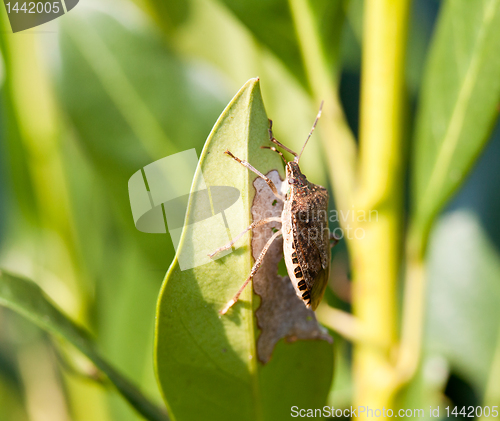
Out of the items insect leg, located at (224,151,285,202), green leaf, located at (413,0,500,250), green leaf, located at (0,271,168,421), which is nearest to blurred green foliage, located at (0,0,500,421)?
green leaf, located at (413,0,500,250)

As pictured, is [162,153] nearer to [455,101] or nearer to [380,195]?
[380,195]

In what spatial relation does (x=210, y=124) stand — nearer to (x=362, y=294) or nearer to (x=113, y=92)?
(x=113, y=92)

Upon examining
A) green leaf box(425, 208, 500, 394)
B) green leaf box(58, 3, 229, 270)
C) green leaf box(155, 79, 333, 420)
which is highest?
green leaf box(58, 3, 229, 270)

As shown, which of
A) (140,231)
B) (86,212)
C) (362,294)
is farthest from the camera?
(86,212)

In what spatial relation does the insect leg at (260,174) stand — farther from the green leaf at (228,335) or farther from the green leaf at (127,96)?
the green leaf at (127,96)

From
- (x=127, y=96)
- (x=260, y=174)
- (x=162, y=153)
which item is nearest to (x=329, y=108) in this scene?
(x=260, y=174)

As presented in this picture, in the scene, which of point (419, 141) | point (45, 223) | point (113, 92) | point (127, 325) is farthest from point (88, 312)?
point (419, 141)

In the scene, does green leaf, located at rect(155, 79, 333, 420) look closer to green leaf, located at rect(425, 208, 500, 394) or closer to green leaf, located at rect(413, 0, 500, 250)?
green leaf, located at rect(413, 0, 500, 250)
